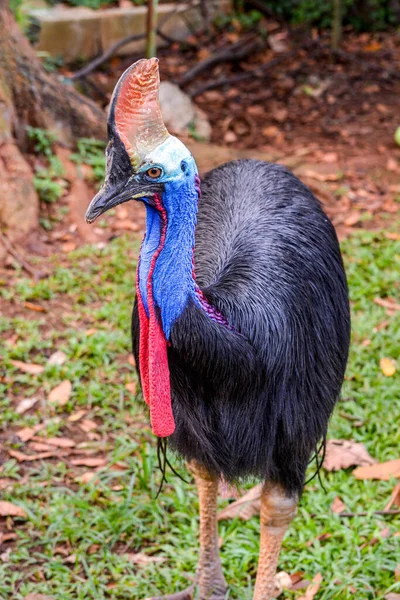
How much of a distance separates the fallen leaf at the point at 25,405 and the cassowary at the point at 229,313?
1.22 metres

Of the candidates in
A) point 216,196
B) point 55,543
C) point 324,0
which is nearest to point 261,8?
point 324,0

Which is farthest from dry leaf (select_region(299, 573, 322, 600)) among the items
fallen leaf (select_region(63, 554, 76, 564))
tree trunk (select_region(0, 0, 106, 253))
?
tree trunk (select_region(0, 0, 106, 253))

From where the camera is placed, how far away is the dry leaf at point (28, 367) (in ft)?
13.0

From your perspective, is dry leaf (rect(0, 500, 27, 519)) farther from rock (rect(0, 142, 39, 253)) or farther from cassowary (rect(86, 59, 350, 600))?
rock (rect(0, 142, 39, 253))

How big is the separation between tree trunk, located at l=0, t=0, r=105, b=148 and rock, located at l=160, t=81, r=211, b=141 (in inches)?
41.9

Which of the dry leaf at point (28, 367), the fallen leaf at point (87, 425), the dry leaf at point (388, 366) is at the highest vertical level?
the dry leaf at point (388, 366)

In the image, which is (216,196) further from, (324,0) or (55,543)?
(324,0)

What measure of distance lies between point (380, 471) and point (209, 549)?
88 cm

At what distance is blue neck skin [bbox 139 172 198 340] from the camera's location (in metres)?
1.96

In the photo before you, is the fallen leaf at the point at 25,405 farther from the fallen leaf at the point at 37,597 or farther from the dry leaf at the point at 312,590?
the dry leaf at the point at 312,590

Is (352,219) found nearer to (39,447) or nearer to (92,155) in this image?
(92,155)

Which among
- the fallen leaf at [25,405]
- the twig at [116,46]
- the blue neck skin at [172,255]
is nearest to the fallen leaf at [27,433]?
the fallen leaf at [25,405]

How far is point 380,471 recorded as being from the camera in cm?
338

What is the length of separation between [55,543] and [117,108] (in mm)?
1905
